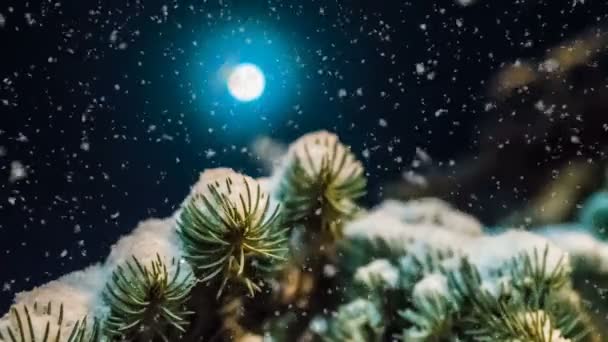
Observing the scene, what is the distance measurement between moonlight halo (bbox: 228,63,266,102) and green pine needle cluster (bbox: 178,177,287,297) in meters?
0.84

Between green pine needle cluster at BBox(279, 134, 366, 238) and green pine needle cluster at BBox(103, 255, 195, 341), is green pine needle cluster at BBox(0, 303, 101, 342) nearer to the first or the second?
green pine needle cluster at BBox(103, 255, 195, 341)

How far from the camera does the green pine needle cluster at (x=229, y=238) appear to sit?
0.85 meters

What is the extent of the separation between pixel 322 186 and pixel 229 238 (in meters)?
0.16

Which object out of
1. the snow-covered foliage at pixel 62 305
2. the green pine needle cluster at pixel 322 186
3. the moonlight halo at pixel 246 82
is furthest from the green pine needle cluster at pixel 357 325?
the moonlight halo at pixel 246 82

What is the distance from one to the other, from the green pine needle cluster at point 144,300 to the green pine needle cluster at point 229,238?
0.04 meters

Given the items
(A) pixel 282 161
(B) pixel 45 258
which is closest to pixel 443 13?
(A) pixel 282 161

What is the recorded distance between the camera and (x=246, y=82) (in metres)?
1.78

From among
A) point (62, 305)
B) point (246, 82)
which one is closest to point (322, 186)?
point (62, 305)

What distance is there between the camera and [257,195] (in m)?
0.89

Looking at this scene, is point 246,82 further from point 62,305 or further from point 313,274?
point 62,305

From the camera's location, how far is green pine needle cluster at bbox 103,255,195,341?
83cm

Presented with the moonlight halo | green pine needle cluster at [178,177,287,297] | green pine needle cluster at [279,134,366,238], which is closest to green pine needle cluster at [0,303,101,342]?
green pine needle cluster at [178,177,287,297]

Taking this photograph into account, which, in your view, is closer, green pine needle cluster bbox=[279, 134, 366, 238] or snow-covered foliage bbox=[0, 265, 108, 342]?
snow-covered foliage bbox=[0, 265, 108, 342]

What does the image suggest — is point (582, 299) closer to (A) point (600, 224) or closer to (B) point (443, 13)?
(A) point (600, 224)
